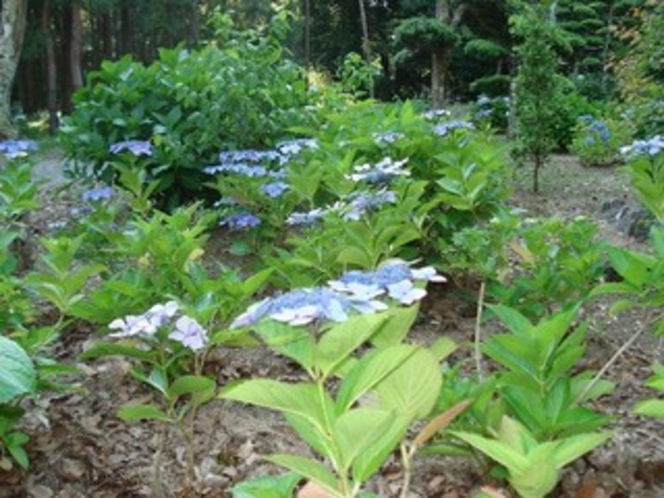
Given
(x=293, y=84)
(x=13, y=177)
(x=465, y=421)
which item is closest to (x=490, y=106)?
(x=293, y=84)

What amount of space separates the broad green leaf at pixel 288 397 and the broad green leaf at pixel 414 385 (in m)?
0.12

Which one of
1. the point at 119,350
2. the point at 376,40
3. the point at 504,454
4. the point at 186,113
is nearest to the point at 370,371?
the point at 504,454

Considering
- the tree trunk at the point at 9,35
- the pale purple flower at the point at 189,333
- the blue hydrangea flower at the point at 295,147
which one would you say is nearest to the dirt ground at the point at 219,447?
the pale purple flower at the point at 189,333

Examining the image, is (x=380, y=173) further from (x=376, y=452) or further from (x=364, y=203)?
(x=376, y=452)

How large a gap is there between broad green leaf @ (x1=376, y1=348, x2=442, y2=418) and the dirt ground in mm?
765

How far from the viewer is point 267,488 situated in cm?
115

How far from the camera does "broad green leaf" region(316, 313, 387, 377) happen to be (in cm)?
115

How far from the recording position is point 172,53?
4727 mm

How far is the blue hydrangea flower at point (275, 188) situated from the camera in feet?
10.6

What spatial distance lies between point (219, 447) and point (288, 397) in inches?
46.3

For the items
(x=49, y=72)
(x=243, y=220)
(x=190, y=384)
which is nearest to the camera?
(x=190, y=384)

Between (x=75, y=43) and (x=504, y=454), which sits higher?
(x=504, y=454)

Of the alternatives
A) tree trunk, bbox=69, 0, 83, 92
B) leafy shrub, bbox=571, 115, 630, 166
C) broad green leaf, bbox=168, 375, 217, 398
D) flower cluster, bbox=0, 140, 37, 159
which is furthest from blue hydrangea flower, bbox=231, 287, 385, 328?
tree trunk, bbox=69, 0, 83, 92

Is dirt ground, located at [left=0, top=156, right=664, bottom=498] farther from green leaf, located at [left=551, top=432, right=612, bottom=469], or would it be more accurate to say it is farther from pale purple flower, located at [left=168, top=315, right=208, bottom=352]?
green leaf, located at [left=551, top=432, right=612, bottom=469]
